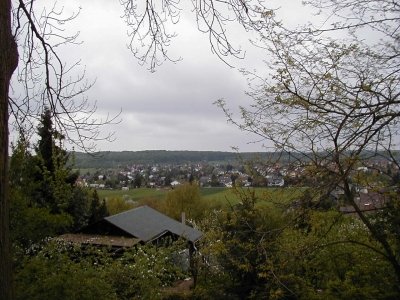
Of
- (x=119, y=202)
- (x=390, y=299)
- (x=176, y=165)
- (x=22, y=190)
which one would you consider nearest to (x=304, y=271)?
(x=390, y=299)

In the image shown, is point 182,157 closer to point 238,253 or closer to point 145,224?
point 145,224

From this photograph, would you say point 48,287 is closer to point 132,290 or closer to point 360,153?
point 132,290

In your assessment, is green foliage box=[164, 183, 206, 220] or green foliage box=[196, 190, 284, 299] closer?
green foliage box=[196, 190, 284, 299]

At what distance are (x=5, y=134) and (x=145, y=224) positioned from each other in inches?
836

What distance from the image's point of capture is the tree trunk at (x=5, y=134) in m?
3.85

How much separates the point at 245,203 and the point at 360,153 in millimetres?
4582

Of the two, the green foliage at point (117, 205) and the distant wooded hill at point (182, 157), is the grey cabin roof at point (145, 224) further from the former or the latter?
the green foliage at point (117, 205)

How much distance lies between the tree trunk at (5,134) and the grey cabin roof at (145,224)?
52.7 ft

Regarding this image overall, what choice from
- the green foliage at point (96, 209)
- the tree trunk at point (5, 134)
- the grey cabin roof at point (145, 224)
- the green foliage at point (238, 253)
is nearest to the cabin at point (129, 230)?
the grey cabin roof at point (145, 224)

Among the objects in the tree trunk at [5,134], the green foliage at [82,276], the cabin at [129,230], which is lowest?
the cabin at [129,230]

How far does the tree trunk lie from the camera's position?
385 centimetres

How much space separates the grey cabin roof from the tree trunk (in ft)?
52.7

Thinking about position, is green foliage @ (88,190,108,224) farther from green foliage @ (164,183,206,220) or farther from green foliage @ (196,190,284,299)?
green foliage @ (196,190,284,299)

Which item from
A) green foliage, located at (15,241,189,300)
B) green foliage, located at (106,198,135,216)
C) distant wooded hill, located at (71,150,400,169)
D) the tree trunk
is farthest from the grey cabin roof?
green foliage, located at (106,198,135,216)
